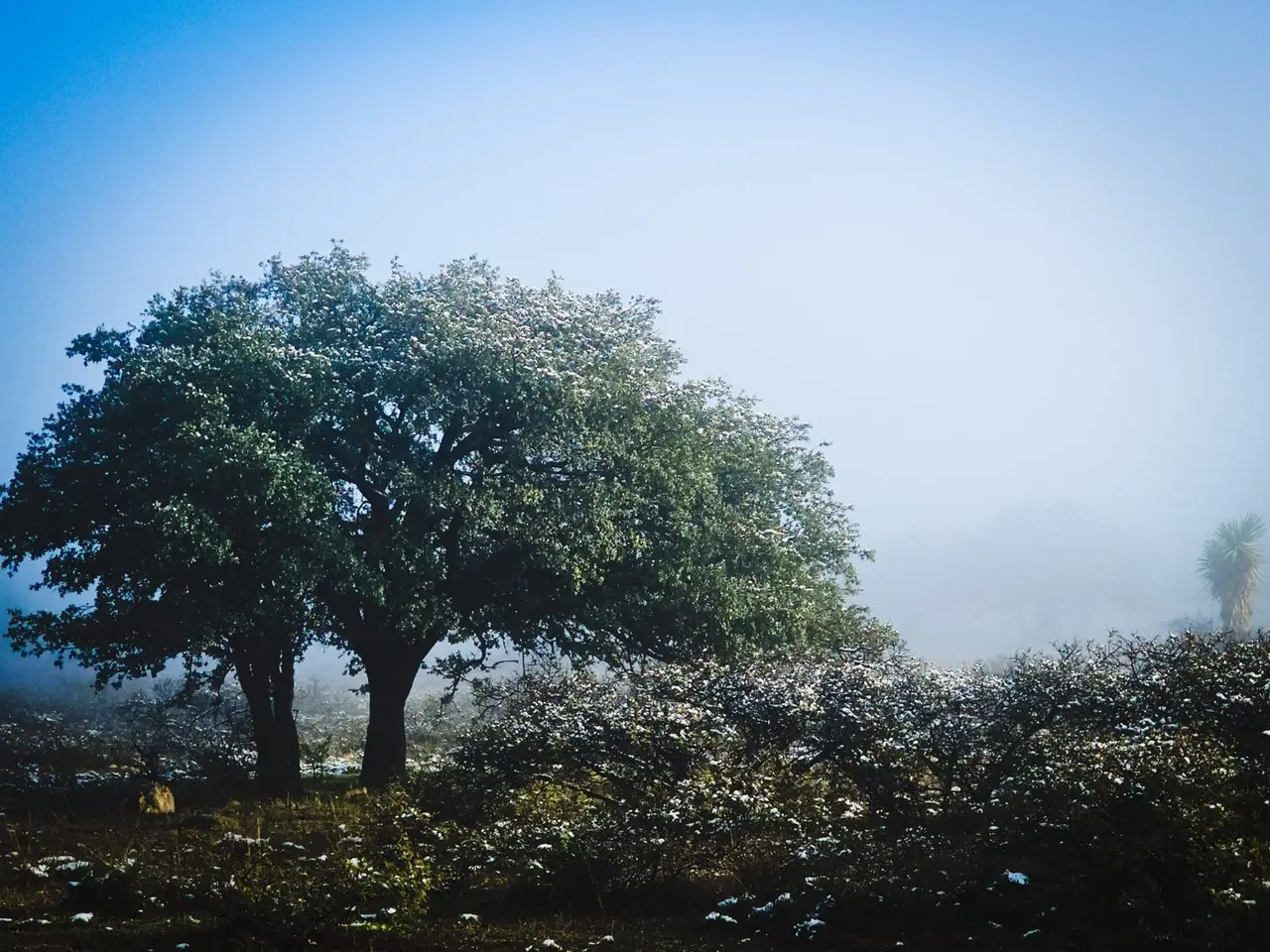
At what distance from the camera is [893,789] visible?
12680 millimetres

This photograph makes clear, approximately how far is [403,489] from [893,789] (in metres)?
12.3

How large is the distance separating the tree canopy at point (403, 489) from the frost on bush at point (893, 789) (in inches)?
222

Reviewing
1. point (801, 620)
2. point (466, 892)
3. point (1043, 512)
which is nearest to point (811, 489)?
point (801, 620)

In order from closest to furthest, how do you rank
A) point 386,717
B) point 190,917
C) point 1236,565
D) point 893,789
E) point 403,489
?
point 190,917 < point 893,789 < point 403,489 < point 386,717 < point 1236,565

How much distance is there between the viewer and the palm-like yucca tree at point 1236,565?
69.2 meters

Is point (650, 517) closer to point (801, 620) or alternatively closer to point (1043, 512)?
point (801, 620)

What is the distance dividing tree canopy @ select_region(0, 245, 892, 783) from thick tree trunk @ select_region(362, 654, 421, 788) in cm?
6

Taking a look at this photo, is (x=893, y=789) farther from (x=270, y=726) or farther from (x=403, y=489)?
(x=270, y=726)

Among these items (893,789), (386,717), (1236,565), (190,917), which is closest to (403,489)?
(386,717)

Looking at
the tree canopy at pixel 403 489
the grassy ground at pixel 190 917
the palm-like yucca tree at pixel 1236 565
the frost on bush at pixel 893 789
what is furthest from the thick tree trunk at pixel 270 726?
the palm-like yucca tree at pixel 1236 565

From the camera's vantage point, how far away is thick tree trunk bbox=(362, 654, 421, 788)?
22.1 meters

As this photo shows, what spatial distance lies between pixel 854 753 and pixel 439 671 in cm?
1337

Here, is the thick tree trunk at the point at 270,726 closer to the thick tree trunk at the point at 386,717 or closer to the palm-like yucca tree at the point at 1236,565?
the thick tree trunk at the point at 386,717

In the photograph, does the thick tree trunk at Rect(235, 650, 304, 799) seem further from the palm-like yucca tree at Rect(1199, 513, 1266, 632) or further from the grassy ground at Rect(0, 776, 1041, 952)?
the palm-like yucca tree at Rect(1199, 513, 1266, 632)
